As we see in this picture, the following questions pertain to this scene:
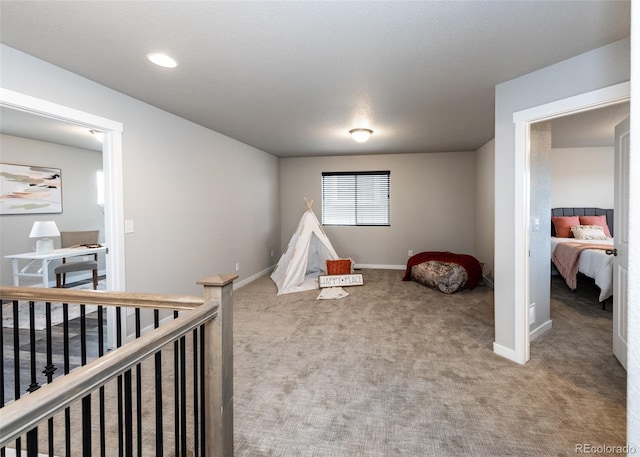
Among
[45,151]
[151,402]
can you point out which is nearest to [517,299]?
[151,402]

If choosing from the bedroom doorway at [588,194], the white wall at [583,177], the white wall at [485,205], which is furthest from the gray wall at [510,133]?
the white wall at [583,177]

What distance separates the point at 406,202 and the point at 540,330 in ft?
12.0

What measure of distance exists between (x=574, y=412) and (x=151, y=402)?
2672 mm

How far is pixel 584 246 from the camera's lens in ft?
14.4

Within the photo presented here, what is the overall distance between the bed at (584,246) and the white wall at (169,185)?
458 centimetres

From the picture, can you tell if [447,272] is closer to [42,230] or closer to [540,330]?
[540,330]

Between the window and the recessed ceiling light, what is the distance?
4.53 m

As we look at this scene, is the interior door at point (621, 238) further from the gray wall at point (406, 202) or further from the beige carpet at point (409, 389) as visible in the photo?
the gray wall at point (406, 202)

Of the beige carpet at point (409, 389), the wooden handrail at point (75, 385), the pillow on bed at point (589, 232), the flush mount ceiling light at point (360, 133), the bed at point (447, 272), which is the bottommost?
the beige carpet at point (409, 389)

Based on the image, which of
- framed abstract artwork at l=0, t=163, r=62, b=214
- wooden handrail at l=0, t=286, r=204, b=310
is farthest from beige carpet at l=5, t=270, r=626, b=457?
framed abstract artwork at l=0, t=163, r=62, b=214

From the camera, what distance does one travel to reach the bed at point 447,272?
15.4 feet

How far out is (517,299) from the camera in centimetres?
263

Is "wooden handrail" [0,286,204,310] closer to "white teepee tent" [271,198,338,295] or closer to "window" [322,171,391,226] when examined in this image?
"white teepee tent" [271,198,338,295]

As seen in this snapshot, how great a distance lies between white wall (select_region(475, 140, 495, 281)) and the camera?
5004mm
